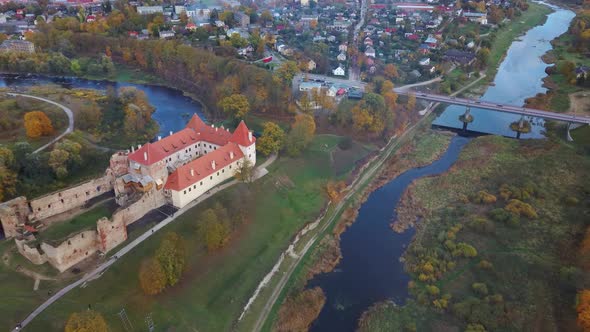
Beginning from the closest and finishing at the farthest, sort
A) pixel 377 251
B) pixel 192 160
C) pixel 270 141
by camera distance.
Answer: pixel 377 251, pixel 192 160, pixel 270 141

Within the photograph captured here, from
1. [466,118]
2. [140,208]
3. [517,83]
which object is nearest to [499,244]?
[466,118]

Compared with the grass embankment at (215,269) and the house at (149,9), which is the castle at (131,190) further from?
the house at (149,9)

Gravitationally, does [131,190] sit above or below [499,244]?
above

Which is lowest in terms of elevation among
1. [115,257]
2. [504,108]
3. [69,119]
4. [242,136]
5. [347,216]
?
[347,216]

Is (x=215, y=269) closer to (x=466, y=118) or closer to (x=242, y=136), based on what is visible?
(x=242, y=136)

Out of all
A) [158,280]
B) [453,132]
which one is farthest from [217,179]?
[453,132]

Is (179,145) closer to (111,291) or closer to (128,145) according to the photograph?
(128,145)
